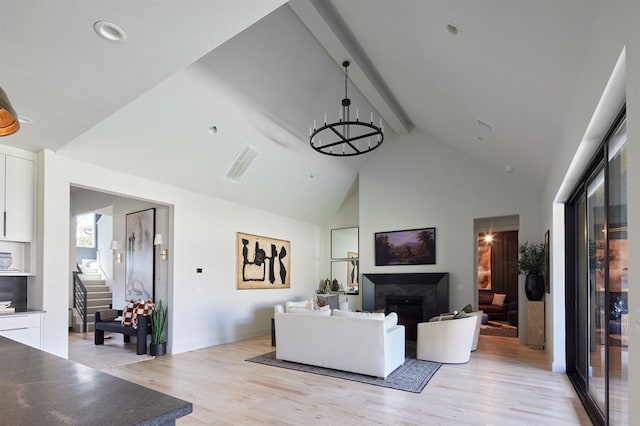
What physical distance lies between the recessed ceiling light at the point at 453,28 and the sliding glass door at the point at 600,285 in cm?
152

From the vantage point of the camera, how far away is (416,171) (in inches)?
343

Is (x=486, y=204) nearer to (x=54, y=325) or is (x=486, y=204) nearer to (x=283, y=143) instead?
(x=283, y=143)

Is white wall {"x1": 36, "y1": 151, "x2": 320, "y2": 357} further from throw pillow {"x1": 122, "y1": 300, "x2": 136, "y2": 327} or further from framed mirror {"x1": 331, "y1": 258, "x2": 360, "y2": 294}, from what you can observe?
framed mirror {"x1": 331, "y1": 258, "x2": 360, "y2": 294}

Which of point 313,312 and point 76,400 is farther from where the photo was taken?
point 313,312

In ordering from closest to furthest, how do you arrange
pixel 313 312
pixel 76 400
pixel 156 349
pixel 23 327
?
1. pixel 76 400
2. pixel 23 327
3. pixel 313 312
4. pixel 156 349

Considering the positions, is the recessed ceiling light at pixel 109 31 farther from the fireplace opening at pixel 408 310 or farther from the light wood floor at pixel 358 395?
the fireplace opening at pixel 408 310

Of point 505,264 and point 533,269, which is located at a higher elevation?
point 533,269

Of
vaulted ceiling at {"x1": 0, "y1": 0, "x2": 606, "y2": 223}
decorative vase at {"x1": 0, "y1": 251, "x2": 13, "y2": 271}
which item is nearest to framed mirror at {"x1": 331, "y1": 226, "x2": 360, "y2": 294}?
vaulted ceiling at {"x1": 0, "y1": 0, "x2": 606, "y2": 223}

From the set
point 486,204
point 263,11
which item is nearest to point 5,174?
point 263,11

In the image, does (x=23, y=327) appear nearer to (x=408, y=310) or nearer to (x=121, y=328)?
(x=121, y=328)

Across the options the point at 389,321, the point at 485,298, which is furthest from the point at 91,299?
the point at 485,298

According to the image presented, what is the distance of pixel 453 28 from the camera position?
11.3ft

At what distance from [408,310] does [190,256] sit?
469cm

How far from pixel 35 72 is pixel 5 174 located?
2504mm
